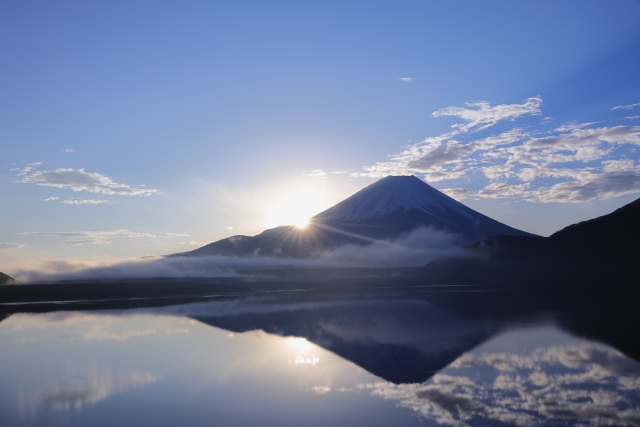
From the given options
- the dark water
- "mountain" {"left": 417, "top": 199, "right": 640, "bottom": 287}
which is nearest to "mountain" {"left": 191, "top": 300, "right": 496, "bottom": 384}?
the dark water

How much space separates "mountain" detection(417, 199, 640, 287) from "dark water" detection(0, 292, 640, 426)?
279 feet

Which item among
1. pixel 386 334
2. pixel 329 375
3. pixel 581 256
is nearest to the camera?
pixel 329 375

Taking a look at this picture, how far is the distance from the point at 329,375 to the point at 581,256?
407 ft

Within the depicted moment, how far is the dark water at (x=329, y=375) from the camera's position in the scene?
16.1m

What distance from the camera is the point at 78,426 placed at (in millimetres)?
15258

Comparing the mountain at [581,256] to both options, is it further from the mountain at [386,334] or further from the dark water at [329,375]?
the dark water at [329,375]

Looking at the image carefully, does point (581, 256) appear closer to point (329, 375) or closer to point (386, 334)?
point (386, 334)

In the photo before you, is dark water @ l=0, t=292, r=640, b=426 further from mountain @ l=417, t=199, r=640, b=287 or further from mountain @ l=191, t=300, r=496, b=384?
mountain @ l=417, t=199, r=640, b=287

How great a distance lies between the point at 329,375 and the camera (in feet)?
73.3

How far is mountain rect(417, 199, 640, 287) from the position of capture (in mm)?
115875

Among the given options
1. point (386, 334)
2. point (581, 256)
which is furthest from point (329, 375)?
point (581, 256)

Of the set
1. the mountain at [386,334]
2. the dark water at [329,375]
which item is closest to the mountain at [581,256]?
the mountain at [386,334]

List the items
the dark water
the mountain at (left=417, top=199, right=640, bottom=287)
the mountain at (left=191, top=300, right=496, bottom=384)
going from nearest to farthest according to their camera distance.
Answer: the dark water → the mountain at (left=191, top=300, right=496, bottom=384) → the mountain at (left=417, top=199, right=640, bottom=287)

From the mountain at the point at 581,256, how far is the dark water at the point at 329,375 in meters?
84.9
